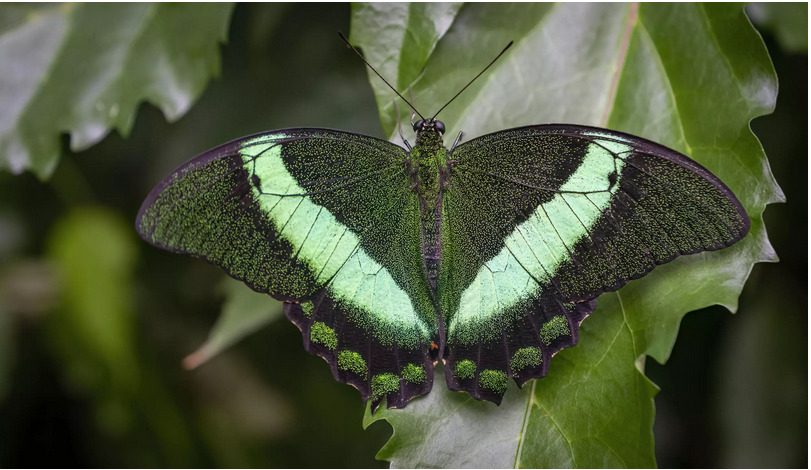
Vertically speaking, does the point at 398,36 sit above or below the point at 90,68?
above

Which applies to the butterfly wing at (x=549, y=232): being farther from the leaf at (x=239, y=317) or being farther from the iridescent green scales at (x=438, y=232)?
the leaf at (x=239, y=317)

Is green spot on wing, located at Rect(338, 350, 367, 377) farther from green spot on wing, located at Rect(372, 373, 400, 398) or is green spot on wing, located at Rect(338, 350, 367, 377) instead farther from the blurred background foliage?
the blurred background foliage

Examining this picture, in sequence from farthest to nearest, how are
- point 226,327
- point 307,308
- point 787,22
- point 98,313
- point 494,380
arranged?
point 98,313
point 226,327
point 787,22
point 307,308
point 494,380

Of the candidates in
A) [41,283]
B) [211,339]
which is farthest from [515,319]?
[41,283]

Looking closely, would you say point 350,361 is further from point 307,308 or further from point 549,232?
point 549,232

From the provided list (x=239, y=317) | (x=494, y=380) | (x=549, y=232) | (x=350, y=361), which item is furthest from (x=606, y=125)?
(x=239, y=317)

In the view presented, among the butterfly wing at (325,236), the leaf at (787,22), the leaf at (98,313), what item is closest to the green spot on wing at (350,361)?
the butterfly wing at (325,236)

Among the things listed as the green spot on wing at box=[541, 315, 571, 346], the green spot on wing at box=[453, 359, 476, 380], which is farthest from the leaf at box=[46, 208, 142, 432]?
the green spot on wing at box=[541, 315, 571, 346]

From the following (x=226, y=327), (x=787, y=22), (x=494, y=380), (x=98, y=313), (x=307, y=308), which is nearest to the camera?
(x=494, y=380)
